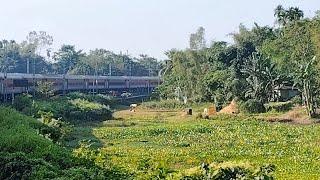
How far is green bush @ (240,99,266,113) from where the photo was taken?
162 feet

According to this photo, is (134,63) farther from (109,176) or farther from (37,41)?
(109,176)

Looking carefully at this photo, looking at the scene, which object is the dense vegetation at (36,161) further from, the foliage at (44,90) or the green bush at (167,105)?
the green bush at (167,105)

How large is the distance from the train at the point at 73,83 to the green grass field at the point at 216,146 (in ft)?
55.8

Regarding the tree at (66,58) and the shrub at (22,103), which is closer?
the shrub at (22,103)

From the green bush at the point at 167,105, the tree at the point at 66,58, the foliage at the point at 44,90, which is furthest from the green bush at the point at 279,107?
the tree at the point at 66,58

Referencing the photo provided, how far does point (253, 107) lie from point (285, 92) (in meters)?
12.8

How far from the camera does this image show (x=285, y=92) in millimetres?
60875

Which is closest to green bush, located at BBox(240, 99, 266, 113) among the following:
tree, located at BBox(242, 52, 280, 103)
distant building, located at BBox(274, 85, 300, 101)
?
tree, located at BBox(242, 52, 280, 103)

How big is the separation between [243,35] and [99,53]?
63.2 meters

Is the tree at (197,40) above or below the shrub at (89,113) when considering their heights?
above

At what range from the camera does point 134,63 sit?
132875 mm

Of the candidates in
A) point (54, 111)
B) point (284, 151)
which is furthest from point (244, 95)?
point (284, 151)

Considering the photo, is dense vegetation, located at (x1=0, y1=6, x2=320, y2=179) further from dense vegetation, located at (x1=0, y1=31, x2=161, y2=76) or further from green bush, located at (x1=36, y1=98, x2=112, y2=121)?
dense vegetation, located at (x1=0, y1=31, x2=161, y2=76)

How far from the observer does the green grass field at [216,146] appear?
2138cm
